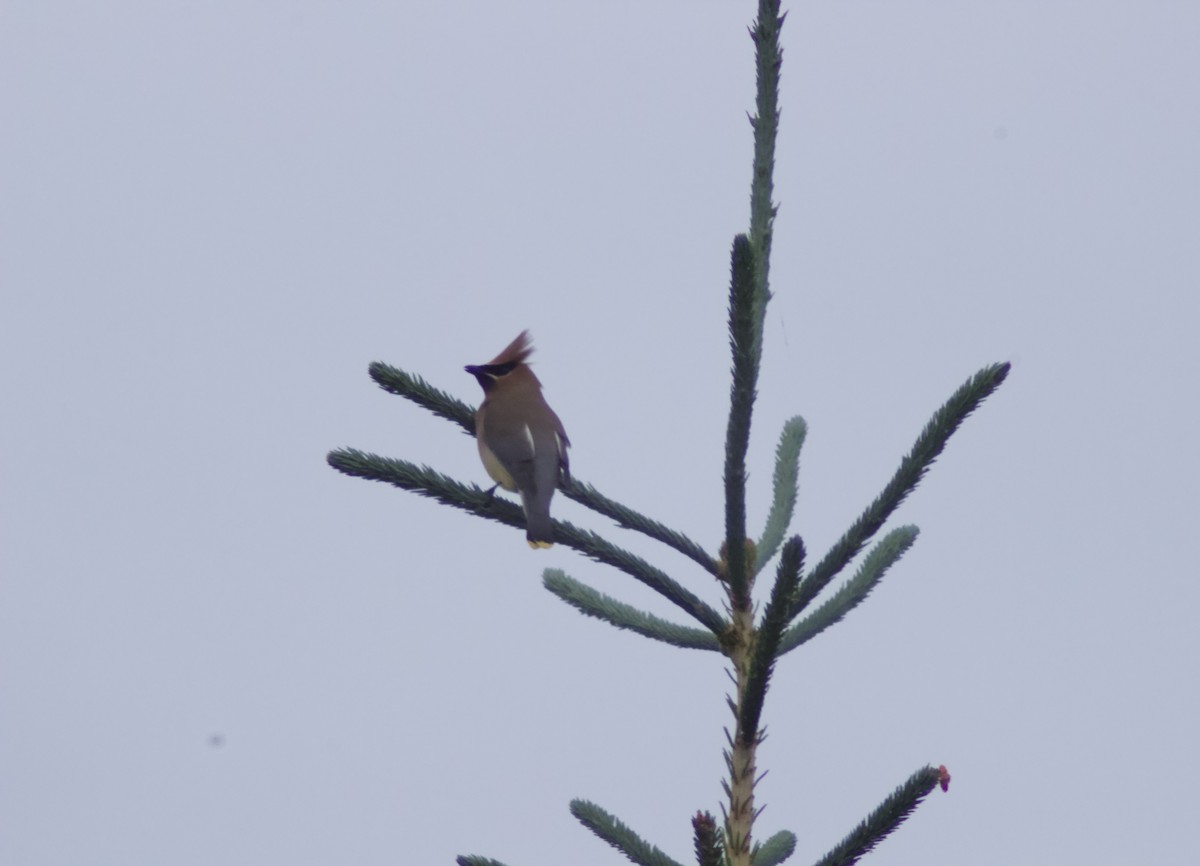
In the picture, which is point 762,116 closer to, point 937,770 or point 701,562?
point 701,562

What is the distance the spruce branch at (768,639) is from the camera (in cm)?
190

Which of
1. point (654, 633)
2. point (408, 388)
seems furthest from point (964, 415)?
point (408, 388)

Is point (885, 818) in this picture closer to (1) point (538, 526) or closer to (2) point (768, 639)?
(2) point (768, 639)

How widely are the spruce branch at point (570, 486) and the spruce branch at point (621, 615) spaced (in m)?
0.12

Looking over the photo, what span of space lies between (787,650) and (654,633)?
25 cm

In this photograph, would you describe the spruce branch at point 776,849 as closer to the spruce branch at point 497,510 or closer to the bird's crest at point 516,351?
the spruce branch at point 497,510

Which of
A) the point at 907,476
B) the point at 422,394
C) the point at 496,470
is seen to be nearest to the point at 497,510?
the point at 422,394

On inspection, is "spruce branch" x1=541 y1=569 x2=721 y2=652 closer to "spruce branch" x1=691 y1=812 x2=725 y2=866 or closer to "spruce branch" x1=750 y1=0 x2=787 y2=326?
"spruce branch" x1=750 y1=0 x2=787 y2=326

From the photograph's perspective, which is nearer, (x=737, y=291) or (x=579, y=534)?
(x=737, y=291)

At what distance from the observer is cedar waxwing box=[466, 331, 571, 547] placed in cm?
418

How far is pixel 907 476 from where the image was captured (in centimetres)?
220

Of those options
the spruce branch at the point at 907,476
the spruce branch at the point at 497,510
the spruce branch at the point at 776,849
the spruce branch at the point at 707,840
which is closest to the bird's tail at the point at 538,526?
the spruce branch at the point at 497,510

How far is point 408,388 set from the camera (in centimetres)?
311

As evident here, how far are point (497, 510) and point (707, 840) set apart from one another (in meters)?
1.48
